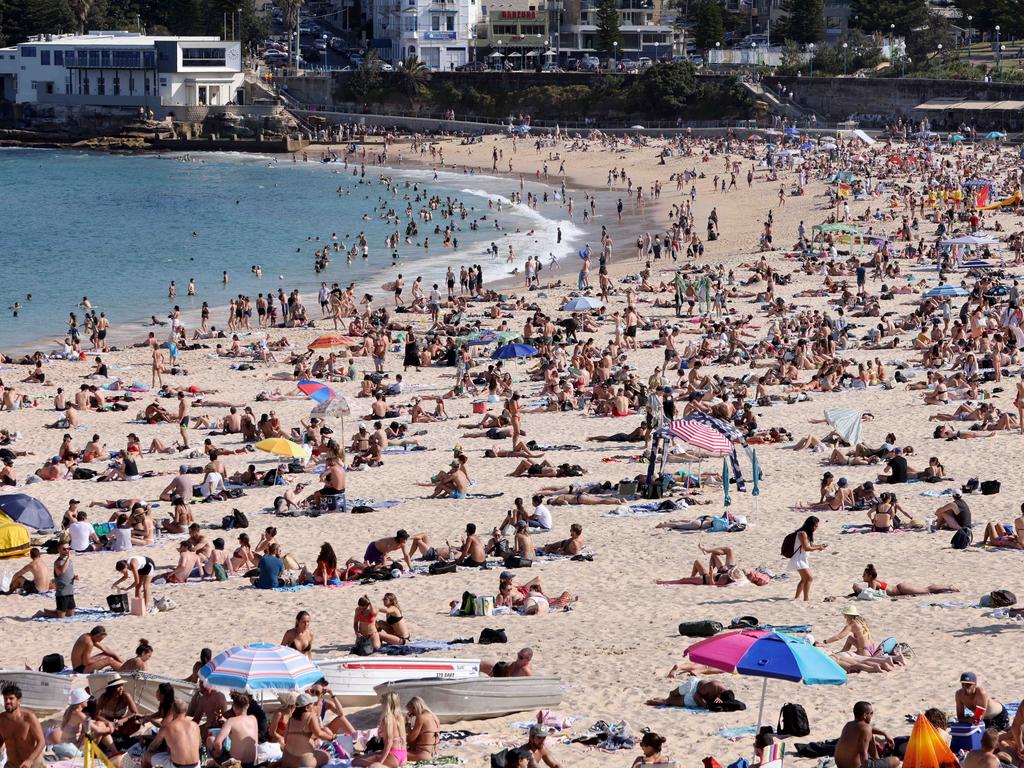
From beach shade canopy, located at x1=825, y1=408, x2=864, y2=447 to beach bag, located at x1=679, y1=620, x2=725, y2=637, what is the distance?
292 inches

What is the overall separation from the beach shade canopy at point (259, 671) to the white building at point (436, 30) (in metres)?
85.7

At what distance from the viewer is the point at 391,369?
27.6m

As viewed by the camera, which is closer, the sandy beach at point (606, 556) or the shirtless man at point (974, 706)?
the shirtless man at point (974, 706)

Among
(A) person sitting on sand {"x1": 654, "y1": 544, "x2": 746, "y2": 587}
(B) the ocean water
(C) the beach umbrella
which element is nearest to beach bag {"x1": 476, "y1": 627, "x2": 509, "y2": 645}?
(A) person sitting on sand {"x1": 654, "y1": 544, "x2": 746, "y2": 587}

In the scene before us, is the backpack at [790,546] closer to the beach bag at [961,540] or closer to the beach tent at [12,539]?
the beach bag at [961,540]

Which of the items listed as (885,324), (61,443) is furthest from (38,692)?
(885,324)

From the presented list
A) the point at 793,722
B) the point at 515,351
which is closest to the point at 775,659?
the point at 793,722

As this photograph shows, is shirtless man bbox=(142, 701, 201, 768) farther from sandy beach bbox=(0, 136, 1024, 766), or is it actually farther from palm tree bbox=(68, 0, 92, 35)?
palm tree bbox=(68, 0, 92, 35)

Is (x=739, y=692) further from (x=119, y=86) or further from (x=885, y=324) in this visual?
(x=119, y=86)

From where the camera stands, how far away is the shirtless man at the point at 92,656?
37.6ft

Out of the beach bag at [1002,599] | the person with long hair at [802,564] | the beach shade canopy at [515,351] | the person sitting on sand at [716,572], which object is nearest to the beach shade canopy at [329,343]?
the beach shade canopy at [515,351]

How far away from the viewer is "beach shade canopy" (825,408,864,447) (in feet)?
63.1

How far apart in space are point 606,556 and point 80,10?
92.0m

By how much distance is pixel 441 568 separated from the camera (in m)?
14.8
